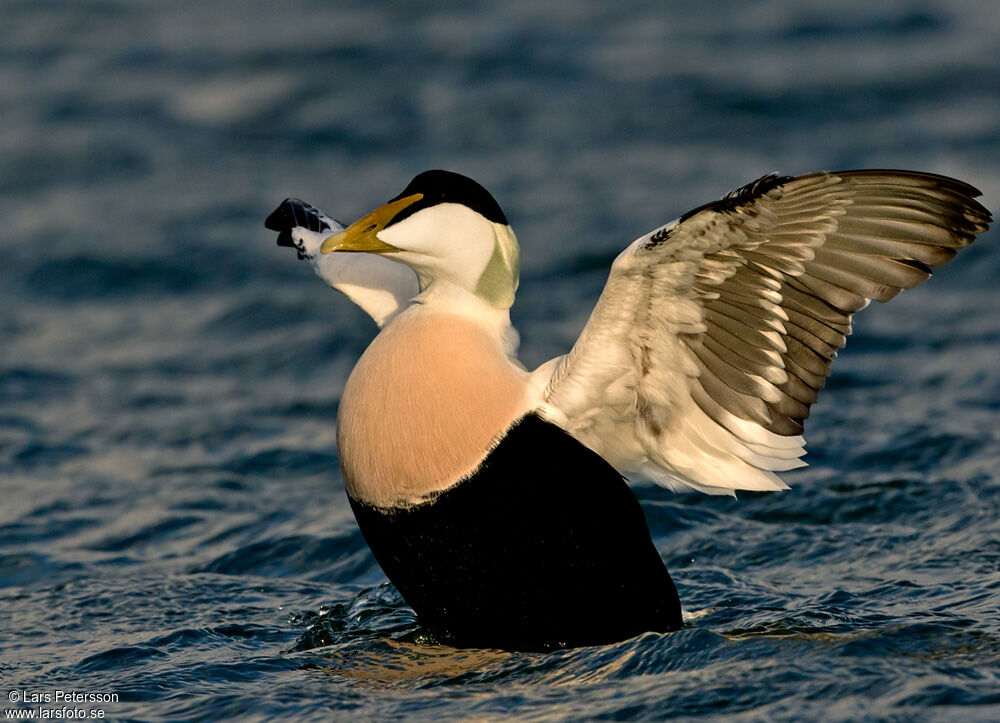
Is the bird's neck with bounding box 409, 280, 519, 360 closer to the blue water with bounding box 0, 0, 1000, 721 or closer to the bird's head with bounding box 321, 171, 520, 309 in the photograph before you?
the bird's head with bounding box 321, 171, 520, 309

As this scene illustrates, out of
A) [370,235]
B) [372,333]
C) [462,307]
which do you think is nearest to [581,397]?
[462,307]

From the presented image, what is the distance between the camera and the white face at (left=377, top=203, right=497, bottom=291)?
14.4 ft

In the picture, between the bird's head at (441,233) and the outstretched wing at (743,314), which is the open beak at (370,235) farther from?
the outstretched wing at (743,314)

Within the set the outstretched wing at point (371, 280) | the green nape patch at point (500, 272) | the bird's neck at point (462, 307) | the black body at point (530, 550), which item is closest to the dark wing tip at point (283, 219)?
the outstretched wing at point (371, 280)

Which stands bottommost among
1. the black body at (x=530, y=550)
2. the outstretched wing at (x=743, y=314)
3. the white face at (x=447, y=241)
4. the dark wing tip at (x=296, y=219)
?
the black body at (x=530, y=550)

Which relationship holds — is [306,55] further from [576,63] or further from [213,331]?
[213,331]

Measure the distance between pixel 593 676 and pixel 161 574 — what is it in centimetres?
225

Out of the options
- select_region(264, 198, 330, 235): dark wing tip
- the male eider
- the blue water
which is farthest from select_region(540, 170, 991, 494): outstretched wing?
select_region(264, 198, 330, 235): dark wing tip

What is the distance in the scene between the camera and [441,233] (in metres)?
4.41

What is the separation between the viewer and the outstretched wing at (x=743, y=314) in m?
4.06

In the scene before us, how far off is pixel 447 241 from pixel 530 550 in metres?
0.96

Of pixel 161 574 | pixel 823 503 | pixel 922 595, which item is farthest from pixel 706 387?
pixel 161 574

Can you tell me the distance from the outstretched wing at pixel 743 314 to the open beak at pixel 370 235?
646 mm

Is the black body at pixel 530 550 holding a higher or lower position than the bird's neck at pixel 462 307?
lower
